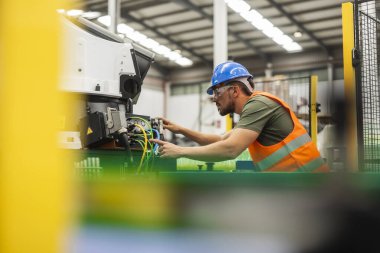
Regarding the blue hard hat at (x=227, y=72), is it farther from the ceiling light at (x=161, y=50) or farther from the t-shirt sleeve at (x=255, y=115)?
the ceiling light at (x=161, y=50)

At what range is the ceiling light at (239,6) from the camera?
10.2m

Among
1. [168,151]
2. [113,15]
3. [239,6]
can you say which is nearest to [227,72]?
[168,151]

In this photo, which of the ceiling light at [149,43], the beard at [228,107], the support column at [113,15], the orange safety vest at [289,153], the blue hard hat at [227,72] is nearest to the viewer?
the orange safety vest at [289,153]

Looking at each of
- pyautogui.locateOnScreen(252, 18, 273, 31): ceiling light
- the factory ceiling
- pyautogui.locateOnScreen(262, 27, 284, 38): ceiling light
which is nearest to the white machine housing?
the factory ceiling

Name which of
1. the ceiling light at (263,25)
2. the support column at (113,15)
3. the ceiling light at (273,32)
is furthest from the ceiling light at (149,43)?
the support column at (113,15)

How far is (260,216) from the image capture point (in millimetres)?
752

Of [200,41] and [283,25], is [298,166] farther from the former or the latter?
[200,41]

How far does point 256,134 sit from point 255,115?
111 mm

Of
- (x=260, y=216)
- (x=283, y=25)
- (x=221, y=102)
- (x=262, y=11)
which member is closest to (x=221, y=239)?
(x=260, y=216)

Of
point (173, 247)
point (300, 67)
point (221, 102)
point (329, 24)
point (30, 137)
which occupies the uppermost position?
point (329, 24)

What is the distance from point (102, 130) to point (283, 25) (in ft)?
37.1

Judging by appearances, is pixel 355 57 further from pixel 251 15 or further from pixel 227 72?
pixel 251 15

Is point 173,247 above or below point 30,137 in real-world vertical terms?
below

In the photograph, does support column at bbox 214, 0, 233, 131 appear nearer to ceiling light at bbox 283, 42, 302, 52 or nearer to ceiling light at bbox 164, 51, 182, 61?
ceiling light at bbox 283, 42, 302, 52
